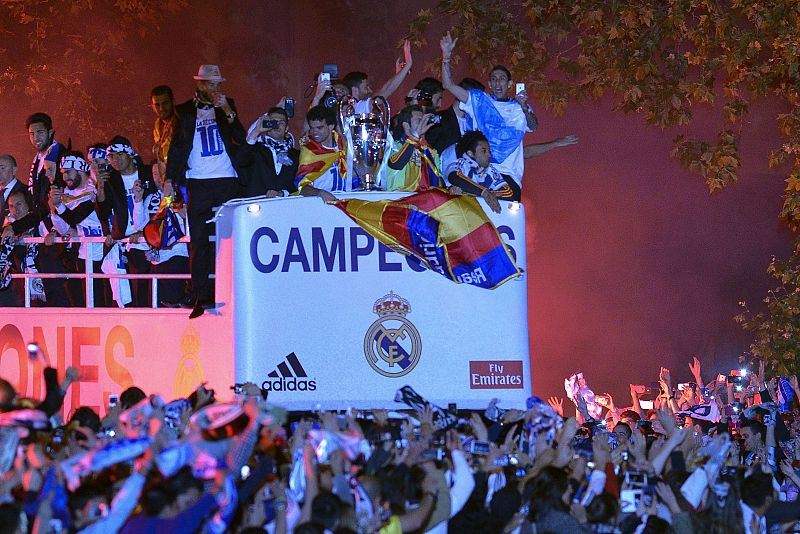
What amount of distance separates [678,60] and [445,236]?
757 cm

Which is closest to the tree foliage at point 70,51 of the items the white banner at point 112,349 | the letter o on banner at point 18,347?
the letter o on banner at point 18,347

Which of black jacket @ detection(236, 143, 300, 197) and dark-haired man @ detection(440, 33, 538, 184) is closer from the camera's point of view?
black jacket @ detection(236, 143, 300, 197)

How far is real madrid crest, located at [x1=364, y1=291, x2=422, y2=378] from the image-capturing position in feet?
38.0

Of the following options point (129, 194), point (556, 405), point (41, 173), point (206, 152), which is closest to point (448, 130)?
point (206, 152)

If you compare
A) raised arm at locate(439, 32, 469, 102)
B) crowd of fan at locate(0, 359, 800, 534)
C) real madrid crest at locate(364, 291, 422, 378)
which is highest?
raised arm at locate(439, 32, 469, 102)

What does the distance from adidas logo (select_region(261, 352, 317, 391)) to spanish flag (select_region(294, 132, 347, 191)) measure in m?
1.70

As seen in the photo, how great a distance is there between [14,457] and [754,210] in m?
19.8

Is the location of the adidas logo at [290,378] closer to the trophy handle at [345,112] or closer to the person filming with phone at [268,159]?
the person filming with phone at [268,159]

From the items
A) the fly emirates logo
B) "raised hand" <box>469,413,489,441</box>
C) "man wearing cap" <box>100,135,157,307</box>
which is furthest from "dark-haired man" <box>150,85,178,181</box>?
"raised hand" <box>469,413,489,441</box>

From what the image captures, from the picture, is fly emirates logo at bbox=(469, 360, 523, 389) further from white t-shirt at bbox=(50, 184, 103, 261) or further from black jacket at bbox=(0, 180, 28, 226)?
black jacket at bbox=(0, 180, 28, 226)

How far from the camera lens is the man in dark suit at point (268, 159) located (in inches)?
498

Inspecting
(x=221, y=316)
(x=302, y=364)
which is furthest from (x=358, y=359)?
(x=221, y=316)

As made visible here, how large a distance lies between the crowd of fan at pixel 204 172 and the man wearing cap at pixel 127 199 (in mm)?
11

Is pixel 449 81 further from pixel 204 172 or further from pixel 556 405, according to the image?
pixel 556 405
